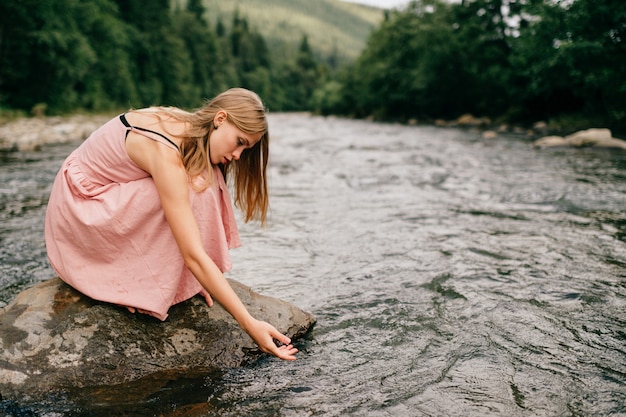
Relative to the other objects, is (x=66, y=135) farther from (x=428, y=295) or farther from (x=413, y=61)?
(x=413, y=61)

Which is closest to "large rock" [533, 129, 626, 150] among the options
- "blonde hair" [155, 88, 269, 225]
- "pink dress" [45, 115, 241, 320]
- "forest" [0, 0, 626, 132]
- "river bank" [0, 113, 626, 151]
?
"river bank" [0, 113, 626, 151]

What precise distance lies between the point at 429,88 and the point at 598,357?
105 ft

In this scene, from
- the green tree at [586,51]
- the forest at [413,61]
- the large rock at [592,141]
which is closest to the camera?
the large rock at [592,141]

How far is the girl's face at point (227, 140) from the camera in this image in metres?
2.65

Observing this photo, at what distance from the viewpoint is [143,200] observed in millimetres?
2592

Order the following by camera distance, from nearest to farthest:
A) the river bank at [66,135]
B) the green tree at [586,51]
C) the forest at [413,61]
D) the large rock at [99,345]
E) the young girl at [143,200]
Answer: the large rock at [99,345], the young girl at [143,200], the river bank at [66,135], the green tree at [586,51], the forest at [413,61]

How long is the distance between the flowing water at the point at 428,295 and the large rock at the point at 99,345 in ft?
0.40

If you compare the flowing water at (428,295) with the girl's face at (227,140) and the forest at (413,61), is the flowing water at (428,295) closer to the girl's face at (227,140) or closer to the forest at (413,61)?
the girl's face at (227,140)

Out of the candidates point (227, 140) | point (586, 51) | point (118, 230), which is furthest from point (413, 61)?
point (118, 230)

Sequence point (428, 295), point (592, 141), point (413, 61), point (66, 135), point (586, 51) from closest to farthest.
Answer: point (428, 295), point (592, 141), point (66, 135), point (586, 51), point (413, 61)

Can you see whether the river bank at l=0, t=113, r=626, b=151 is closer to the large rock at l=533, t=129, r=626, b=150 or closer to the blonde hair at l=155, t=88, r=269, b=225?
the large rock at l=533, t=129, r=626, b=150

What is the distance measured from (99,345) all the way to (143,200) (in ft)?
2.64

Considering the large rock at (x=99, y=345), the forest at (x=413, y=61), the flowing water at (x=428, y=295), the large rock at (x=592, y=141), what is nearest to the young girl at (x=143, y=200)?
the large rock at (x=99, y=345)

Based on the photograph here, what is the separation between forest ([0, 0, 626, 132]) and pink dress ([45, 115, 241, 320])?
5853mm
